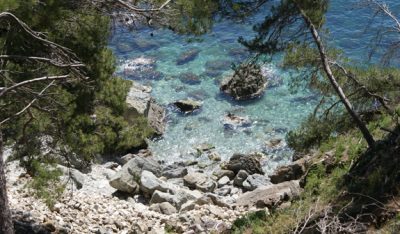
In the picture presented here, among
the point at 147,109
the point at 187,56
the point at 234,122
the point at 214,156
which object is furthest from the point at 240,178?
the point at 187,56

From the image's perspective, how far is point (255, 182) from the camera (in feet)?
68.8

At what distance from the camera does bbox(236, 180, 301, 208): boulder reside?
17000 mm

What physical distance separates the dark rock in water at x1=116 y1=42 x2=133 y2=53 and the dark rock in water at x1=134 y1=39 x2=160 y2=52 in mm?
440

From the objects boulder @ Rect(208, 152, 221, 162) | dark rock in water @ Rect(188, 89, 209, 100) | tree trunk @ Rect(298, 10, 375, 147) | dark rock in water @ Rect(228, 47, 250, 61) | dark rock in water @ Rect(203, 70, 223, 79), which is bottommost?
boulder @ Rect(208, 152, 221, 162)

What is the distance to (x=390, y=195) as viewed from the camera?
11375 mm

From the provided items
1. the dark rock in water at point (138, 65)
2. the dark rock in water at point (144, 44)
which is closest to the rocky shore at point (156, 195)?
the dark rock in water at point (138, 65)

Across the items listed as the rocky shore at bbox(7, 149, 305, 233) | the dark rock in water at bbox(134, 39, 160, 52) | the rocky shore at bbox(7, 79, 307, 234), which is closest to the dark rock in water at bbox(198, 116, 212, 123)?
the rocky shore at bbox(7, 79, 307, 234)

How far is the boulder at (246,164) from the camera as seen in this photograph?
874 inches

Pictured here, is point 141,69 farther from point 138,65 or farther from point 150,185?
point 150,185

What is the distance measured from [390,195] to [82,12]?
7.74m

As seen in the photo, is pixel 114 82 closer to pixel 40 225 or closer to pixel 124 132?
pixel 124 132

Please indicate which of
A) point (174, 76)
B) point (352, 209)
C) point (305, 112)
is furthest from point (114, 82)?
point (174, 76)

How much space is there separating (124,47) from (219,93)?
7.48 m

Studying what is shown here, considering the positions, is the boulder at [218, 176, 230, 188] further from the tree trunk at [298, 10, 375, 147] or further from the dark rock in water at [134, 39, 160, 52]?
the dark rock in water at [134, 39, 160, 52]
